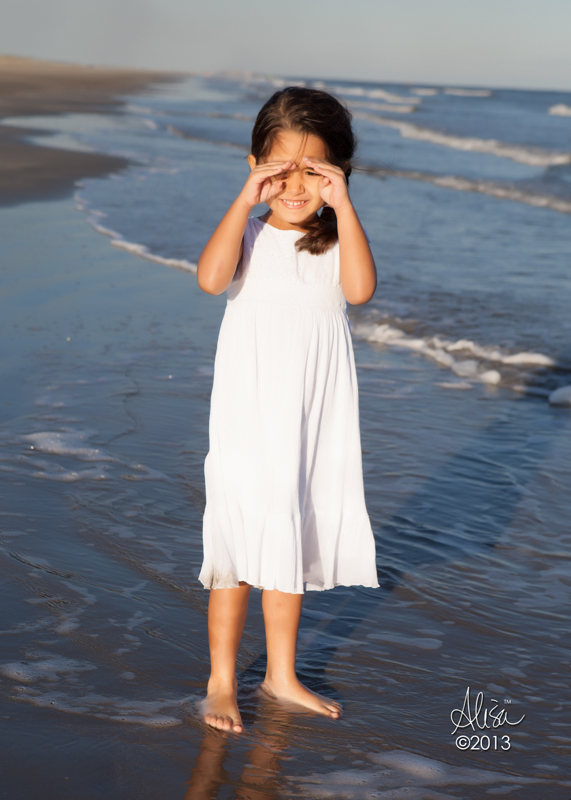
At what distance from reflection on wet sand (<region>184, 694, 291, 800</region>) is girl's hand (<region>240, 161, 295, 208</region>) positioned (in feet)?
4.44

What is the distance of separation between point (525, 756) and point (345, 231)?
1417mm

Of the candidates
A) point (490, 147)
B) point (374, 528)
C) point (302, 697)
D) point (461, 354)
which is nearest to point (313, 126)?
point (302, 697)

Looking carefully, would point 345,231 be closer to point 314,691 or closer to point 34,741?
point 314,691

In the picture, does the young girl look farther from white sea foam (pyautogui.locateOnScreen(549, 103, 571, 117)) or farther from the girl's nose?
white sea foam (pyautogui.locateOnScreen(549, 103, 571, 117))

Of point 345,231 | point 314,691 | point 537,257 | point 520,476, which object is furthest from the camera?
point 537,257

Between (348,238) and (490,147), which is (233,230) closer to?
(348,238)

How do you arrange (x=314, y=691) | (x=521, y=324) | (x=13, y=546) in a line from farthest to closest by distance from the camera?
(x=521, y=324)
(x=13, y=546)
(x=314, y=691)

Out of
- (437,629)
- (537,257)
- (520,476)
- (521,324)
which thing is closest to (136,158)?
(537,257)

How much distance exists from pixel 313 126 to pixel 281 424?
0.77 metres

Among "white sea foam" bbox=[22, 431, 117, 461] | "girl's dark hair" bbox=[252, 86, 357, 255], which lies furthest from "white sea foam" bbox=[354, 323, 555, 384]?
"girl's dark hair" bbox=[252, 86, 357, 255]

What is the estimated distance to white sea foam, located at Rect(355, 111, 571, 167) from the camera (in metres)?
19.8

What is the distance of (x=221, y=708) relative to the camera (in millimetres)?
2242

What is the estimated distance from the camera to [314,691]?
2453mm
